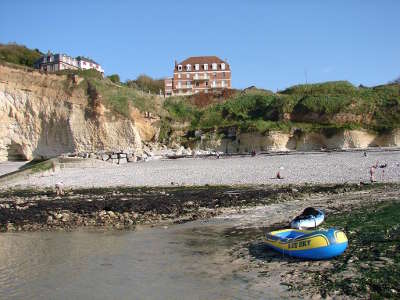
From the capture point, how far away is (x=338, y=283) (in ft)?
21.8

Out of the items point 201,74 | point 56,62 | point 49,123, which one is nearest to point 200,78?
point 201,74

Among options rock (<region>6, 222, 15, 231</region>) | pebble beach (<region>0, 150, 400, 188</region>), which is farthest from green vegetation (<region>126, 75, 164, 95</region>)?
rock (<region>6, 222, 15, 231</region>)

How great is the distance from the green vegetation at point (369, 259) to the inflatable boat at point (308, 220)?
30cm

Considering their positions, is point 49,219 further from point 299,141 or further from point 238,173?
point 299,141

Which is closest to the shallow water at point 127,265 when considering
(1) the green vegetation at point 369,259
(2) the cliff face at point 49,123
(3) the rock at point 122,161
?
(1) the green vegetation at point 369,259

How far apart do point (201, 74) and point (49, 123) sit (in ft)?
118

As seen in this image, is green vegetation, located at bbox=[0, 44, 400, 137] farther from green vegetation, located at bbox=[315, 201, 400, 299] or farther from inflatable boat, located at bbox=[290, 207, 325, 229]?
green vegetation, located at bbox=[315, 201, 400, 299]

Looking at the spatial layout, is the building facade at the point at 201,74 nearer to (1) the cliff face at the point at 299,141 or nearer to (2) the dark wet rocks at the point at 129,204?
(1) the cliff face at the point at 299,141

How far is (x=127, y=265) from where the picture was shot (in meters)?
8.83

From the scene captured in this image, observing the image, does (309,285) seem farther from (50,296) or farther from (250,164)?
(250,164)

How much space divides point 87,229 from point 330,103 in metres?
33.9

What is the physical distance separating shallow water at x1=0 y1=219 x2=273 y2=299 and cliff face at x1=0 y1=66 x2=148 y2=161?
32.4 meters

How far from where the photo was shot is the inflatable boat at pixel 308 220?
398 inches

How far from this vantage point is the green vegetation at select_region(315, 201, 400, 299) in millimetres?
6344
